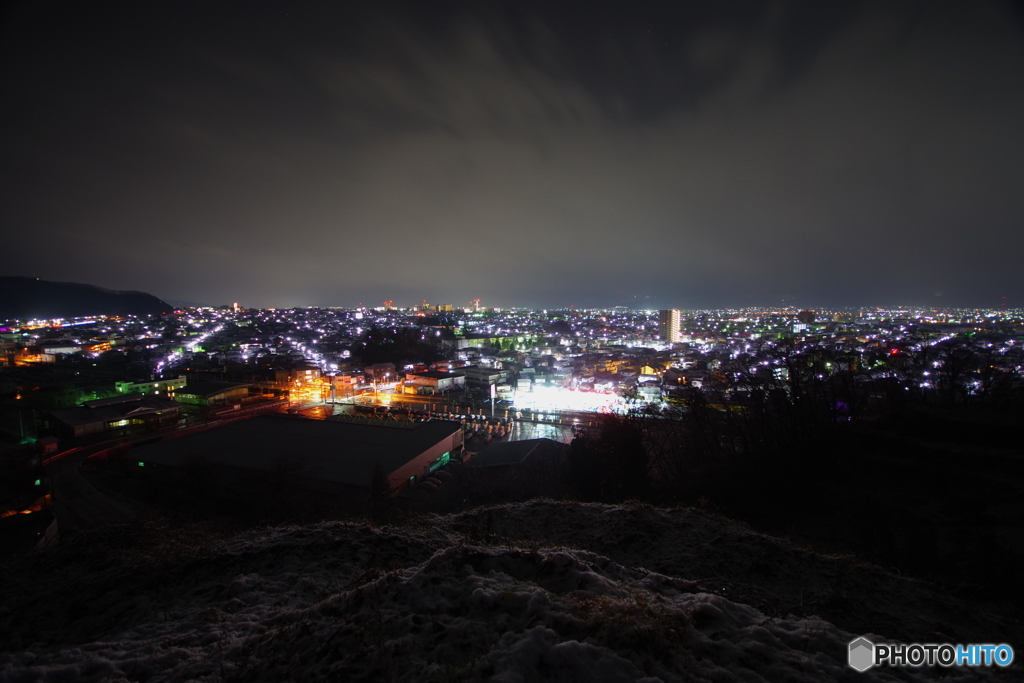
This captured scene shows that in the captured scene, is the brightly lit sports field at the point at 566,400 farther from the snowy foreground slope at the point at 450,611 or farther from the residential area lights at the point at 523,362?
the snowy foreground slope at the point at 450,611

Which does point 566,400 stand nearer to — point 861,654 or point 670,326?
point 861,654

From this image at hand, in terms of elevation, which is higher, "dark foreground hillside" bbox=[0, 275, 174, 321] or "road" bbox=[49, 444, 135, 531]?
"dark foreground hillside" bbox=[0, 275, 174, 321]

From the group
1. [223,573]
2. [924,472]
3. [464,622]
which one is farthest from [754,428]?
[223,573]

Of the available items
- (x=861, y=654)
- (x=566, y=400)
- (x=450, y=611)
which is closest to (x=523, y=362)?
(x=566, y=400)

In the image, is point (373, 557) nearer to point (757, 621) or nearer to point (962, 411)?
point (757, 621)

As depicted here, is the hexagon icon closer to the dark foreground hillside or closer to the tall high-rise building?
the tall high-rise building

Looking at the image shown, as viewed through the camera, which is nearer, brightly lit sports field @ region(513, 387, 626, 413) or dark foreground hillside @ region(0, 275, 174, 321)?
brightly lit sports field @ region(513, 387, 626, 413)

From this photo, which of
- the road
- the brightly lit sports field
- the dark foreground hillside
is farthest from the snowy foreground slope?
the dark foreground hillside

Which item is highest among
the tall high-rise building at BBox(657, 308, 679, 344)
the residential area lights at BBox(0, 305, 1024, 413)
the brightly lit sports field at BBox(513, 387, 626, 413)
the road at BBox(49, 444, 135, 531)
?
the tall high-rise building at BBox(657, 308, 679, 344)

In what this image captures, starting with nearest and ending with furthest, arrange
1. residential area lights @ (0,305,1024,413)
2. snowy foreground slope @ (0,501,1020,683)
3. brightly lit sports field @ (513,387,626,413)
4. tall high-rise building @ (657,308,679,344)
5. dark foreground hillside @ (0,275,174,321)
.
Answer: snowy foreground slope @ (0,501,1020,683)
residential area lights @ (0,305,1024,413)
brightly lit sports field @ (513,387,626,413)
tall high-rise building @ (657,308,679,344)
dark foreground hillside @ (0,275,174,321)
